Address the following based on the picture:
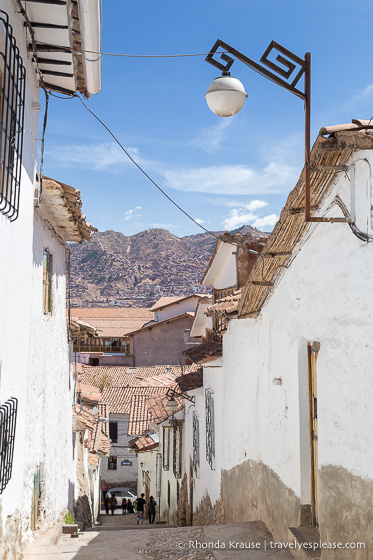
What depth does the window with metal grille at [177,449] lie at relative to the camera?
18337 mm

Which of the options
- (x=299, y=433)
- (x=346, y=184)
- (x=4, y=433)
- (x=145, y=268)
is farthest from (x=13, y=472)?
(x=145, y=268)

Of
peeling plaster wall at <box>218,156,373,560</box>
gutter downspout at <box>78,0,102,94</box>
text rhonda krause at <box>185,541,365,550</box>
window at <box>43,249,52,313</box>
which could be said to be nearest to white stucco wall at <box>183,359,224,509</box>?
peeling plaster wall at <box>218,156,373,560</box>

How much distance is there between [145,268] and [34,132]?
168357mm

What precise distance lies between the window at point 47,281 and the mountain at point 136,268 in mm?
120133

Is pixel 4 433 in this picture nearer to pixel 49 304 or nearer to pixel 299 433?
pixel 299 433

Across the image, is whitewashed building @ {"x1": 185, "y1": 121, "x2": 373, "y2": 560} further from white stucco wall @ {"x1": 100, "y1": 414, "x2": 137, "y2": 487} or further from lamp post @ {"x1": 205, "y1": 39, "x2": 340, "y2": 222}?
white stucco wall @ {"x1": 100, "y1": 414, "x2": 137, "y2": 487}

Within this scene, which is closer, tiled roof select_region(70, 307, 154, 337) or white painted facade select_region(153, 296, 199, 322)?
white painted facade select_region(153, 296, 199, 322)

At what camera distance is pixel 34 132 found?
6289mm

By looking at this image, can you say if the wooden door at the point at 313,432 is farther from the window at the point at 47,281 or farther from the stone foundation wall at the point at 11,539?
the window at the point at 47,281

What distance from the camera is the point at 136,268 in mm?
173250

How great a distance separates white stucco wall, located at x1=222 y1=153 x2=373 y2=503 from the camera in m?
4.64

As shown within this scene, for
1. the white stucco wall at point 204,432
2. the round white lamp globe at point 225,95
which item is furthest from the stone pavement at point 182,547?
the round white lamp globe at point 225,95

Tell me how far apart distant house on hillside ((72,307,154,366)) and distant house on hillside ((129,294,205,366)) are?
1618 millimetres

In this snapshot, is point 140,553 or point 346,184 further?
point 140,553
